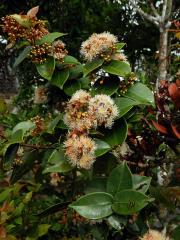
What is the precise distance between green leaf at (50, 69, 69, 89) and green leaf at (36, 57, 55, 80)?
46mm

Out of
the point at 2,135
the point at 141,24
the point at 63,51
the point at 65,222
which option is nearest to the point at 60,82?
the point at 63,51

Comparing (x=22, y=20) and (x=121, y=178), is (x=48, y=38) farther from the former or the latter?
(x=121, y=178)

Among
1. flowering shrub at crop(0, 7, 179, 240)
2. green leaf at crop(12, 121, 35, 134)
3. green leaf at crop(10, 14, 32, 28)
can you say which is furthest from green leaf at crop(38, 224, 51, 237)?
green leaf at crop(10, 14, 32, 28)

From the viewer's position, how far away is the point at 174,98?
63.7 inches

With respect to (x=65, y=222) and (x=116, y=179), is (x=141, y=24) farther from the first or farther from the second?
(x=116, y=179)

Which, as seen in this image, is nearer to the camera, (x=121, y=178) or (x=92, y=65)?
(x=121, y=178)

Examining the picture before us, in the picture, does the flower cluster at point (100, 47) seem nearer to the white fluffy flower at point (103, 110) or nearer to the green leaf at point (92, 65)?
the green leaf at point (92, 65)

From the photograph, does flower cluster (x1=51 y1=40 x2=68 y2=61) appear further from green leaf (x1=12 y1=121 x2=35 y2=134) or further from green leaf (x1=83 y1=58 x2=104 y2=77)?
green leaf (x1=12 y1=121 x2=35 y2=134)

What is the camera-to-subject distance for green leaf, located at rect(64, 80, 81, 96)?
165cm

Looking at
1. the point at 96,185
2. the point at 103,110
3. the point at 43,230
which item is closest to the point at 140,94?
the point at 103,110

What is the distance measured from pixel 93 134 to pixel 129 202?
250 millimetres

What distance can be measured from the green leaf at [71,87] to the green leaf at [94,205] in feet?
1.31

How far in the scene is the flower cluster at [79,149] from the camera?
1373 mm

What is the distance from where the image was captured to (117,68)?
1569 millimetres
